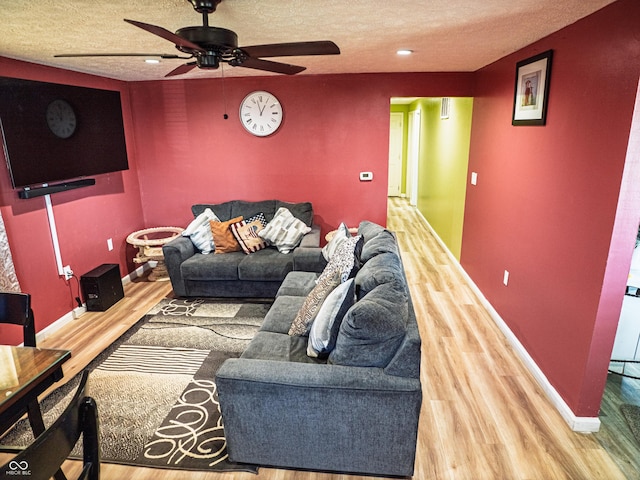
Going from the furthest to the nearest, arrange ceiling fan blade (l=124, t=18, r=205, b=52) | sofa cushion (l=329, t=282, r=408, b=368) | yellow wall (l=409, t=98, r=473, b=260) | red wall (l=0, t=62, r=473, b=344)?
yellow wall (l=409, t=98, r=473, b=260) → red wall (l=0, t=62, r=473, b=344) → sofa cushion (l=329, t=282, r=408, b=368) → ceiling fan blade (l=124, t=18, r=205, b=52)

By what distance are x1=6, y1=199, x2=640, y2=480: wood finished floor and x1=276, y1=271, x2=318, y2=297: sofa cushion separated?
41.2 inches

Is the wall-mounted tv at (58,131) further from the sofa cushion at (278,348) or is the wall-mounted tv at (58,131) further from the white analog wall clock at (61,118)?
the sofa cushion at (278,348)

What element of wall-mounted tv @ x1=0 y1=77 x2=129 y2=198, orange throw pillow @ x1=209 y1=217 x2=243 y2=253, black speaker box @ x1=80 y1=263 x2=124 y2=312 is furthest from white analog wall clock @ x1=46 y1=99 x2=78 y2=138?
orange throw pillow @ x1=209 y1=217 x2=243 y2=253

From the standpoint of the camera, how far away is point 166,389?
2.68 m

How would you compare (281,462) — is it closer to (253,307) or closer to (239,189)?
(253,307)

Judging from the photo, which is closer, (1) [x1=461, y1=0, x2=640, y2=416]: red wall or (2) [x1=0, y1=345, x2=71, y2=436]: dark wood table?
(2) [x1=0, y1=345, x2=71, y2=436]: dark wood table

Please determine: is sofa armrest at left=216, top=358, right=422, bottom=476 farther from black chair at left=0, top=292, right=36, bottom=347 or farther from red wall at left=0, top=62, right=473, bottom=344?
red wall at left=0, top=62, right=473, bottom=344

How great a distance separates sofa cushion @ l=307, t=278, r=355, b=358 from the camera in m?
2.07

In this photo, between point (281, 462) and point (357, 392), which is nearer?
point (357, 392)

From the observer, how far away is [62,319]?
3.63 m

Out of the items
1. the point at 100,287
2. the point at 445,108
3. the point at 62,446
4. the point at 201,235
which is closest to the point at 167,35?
the point at 62,446

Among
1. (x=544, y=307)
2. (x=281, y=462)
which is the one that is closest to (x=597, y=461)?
(x=544, y=307)

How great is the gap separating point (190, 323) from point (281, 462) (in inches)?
Answer: 74.3

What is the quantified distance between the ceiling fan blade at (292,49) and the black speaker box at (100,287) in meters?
2.91
